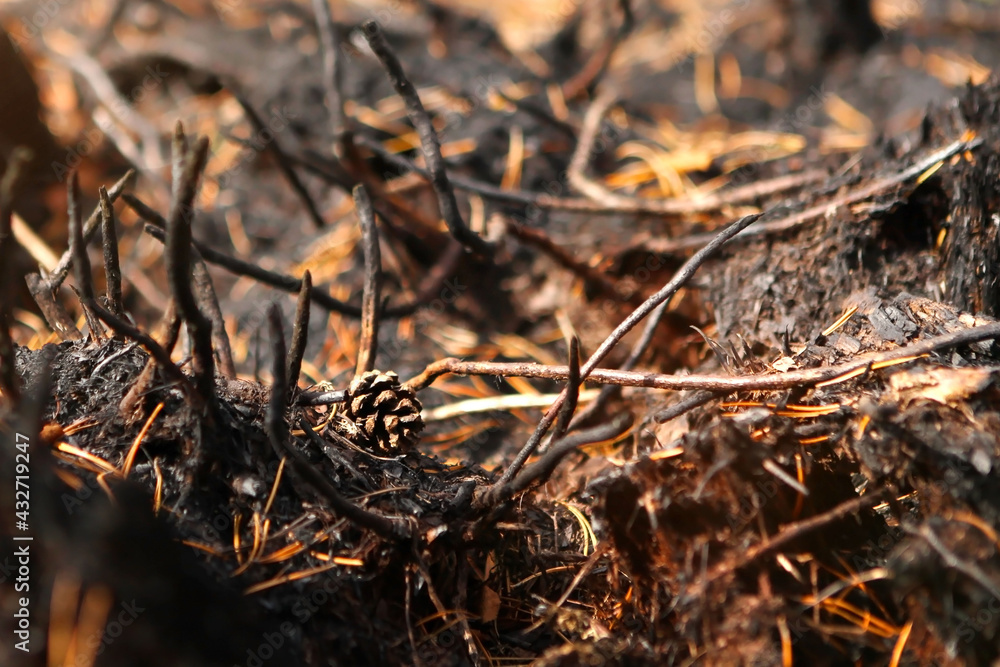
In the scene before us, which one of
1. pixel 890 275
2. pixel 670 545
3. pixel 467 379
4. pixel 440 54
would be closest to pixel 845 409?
pixel 670 545

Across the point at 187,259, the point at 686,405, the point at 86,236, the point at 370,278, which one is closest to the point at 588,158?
the point at 370,278

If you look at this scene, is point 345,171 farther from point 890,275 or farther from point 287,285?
point 890,275

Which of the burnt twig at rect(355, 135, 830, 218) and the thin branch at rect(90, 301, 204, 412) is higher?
the thin branch at rect(90, 301, 204, 412)

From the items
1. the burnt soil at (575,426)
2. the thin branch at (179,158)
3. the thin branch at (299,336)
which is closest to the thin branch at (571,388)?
the burnt soil at (575,426)

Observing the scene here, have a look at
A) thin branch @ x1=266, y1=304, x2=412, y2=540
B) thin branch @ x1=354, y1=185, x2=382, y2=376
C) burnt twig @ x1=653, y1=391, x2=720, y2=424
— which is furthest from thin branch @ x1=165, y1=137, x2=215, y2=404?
burnt twig @ x1=653, y1=391, x2=720, y2=424

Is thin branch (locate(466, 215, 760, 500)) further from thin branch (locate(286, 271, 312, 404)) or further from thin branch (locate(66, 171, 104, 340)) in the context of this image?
thin branch (locate(66, 171, 104, 340))

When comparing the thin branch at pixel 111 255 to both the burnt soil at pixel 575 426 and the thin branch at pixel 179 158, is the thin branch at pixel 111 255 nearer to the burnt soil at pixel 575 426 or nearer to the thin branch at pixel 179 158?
the burnt soil at pixel 575 426
